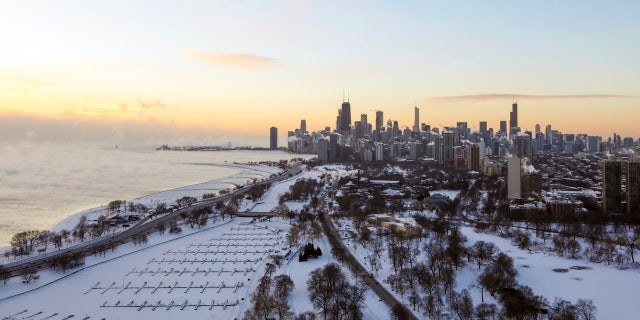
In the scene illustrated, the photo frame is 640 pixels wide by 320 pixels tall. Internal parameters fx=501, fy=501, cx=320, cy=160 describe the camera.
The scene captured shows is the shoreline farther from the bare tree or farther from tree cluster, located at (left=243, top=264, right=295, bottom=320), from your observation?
tree cluster, located at (left=243, top=264, right=295, bottom=320)

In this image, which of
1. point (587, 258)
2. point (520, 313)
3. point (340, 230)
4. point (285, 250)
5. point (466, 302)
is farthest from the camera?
point (340, 230)

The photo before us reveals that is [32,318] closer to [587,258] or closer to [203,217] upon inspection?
[203,217]

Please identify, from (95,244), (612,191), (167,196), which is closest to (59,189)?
(167,196)

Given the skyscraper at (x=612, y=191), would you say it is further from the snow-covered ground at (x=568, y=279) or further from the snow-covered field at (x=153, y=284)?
the snow-covered field at (x=153, y=284)

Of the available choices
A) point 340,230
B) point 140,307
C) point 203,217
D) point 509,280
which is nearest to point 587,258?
point 509,280

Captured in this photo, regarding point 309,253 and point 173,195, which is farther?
point 173,195

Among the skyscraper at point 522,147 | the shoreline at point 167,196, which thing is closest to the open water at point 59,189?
the shoreline at point 167,196

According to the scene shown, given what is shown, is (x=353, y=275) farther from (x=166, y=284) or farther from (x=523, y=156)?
(x=523, y=156)

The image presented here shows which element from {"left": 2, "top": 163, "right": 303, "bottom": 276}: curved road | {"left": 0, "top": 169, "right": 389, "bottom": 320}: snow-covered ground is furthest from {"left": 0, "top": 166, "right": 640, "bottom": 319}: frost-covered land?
{"left": 2, "top": 163, "right": 303, "bottom": 276}: curved road
